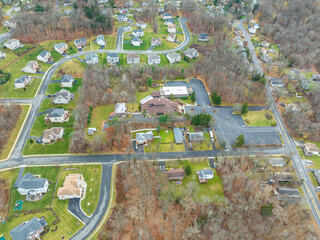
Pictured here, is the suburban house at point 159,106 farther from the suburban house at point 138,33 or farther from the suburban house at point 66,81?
the suburban house at point 138,33

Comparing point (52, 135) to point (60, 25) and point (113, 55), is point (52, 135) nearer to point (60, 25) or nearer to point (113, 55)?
point (113, 55)

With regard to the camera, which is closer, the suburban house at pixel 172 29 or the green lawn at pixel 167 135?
the green lawn at pixel 167 135

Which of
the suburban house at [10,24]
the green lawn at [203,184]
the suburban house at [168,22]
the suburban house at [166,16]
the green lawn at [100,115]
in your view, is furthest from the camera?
the suburban house at [166,16]

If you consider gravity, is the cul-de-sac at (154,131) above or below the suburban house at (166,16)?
below

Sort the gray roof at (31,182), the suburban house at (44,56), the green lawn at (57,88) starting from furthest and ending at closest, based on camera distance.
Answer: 1. the suburban house at (44,56)
2. the green lawn at (57,88)
3. the gray roof at (31,182)

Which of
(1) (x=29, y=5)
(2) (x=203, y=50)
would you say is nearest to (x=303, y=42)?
(2) (x=203, y=50)

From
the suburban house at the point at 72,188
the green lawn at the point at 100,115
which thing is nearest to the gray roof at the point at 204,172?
the suburban house at the point at 72,188

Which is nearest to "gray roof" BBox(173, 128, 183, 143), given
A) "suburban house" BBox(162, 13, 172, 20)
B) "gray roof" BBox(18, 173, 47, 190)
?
"gray roof" BBox(18, 173, 47, 190)

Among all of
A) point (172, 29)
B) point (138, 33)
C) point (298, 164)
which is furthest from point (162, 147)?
point (172, 29)

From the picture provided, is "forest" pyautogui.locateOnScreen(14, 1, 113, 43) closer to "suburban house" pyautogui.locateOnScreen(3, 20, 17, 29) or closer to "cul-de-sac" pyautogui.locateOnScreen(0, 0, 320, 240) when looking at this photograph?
"cul-de-sac" pyautogui.locateOnScreen(0, 0, 320, 240)
